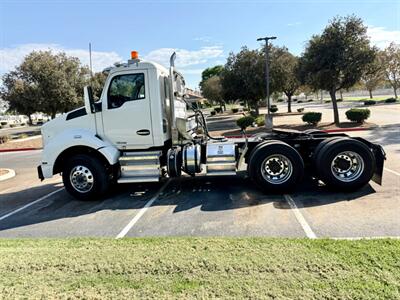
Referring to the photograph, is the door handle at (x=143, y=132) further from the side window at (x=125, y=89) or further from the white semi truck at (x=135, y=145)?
the side window at (x=125, y=89)

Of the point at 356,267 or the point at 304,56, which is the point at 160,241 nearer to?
the point at 356,267

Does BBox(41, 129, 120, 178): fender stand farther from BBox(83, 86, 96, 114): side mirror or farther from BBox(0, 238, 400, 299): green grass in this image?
BBox(0, 238, 400, 299): green grass

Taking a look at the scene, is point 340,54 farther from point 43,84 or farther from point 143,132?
point 43,84

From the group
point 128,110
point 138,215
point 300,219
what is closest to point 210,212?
point 138,215

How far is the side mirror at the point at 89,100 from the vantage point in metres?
6.86

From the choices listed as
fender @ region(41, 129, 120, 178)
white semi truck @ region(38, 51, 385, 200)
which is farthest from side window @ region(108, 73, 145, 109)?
fender @ region(41, 129, 120, 178)

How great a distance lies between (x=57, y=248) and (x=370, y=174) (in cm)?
583

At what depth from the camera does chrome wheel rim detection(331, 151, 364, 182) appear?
6.39 meters

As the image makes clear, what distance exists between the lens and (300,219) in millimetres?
5066

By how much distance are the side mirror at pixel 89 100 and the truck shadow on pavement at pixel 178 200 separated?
2.01 metres

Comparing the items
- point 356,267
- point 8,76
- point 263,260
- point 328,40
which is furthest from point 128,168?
point 8,76

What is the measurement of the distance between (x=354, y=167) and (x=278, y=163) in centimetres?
155

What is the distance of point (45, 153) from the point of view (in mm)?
6980

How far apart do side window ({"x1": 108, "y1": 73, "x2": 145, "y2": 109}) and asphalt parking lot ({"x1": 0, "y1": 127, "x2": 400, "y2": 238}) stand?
219 cm
